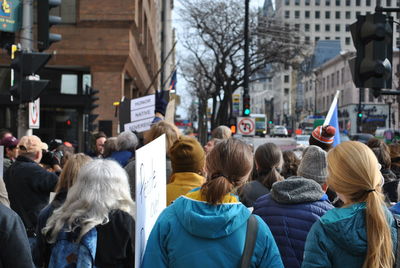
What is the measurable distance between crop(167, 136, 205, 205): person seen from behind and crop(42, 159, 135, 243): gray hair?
74cm

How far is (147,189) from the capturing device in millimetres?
3613

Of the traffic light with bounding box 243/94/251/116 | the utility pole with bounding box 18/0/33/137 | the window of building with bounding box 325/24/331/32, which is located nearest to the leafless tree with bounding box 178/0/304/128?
the traffic light with bounding box 243/94/251/116

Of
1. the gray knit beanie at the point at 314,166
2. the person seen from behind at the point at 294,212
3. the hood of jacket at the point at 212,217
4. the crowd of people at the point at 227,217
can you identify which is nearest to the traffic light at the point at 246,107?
the crowd of people at the point at 227,217

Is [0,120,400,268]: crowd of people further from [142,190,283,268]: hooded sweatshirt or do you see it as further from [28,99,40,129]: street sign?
[28,99,40,129]: street sign

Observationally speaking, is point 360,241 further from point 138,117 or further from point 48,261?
point 138,117

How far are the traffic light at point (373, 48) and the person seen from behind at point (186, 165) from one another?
3525 mm

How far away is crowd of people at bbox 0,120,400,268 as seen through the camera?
306 centimetres

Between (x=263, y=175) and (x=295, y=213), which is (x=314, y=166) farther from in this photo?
(x=295, y=213)

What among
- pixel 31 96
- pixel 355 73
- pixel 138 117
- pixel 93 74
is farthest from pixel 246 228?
pixel 93 74

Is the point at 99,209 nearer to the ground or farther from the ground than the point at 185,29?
nearer to the ground

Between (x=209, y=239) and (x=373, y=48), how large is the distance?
507cm

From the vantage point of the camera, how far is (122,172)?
409cm

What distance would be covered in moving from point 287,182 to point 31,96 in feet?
20.9

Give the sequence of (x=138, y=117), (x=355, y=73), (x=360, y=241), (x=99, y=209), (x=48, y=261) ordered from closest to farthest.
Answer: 1. (x=360, y=241)
2. (x=99, y=209)
3. (x=48, y=261)
4. (x=355, y=73)
5. (x=138, y=117)
